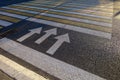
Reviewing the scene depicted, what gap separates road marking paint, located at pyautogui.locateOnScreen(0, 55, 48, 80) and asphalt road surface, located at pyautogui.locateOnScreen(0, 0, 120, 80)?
29 cm

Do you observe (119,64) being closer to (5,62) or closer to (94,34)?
(94,34)

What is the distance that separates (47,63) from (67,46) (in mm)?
1240

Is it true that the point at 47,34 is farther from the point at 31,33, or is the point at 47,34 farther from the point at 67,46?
the point at 67,46

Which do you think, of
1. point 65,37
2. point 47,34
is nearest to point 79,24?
point 65,37

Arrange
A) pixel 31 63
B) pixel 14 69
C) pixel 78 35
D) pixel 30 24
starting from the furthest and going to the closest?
pixel 30 24 → pixel 78 35 → pixel 31 63 → pixel 14 69

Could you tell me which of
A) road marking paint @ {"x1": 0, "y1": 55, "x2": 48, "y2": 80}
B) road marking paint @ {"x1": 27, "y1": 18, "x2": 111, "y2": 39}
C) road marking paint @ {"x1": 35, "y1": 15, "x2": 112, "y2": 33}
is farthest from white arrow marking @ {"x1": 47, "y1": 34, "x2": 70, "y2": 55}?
road marking paint @ {"x1": 35, "y1": 15, "x2": 112, "y2": 33}

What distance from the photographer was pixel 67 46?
5430mm

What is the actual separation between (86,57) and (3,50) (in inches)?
115

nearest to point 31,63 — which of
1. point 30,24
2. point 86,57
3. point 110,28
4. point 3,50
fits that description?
point 3,50

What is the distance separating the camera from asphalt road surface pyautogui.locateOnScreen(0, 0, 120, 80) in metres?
4.16

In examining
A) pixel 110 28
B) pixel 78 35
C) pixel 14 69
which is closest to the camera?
→ pixel 14 69

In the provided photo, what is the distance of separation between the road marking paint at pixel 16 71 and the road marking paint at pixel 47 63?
1.12ft

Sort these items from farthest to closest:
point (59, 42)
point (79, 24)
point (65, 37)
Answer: point (79, 24) → point (65, 37) → point (59, 42)

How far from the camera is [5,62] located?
4.54 metres
